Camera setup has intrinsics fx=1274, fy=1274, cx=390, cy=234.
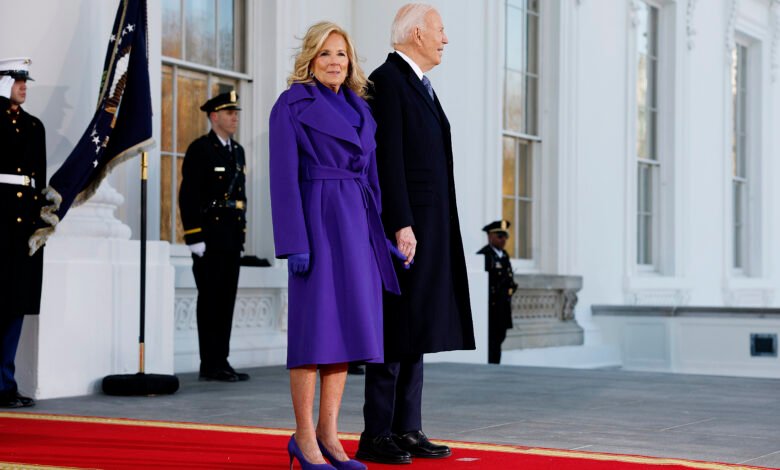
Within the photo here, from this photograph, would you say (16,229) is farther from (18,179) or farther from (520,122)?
(520,122)

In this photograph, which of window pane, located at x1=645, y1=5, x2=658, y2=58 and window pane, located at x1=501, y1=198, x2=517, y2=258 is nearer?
window pane, located at x1=501, y1=198, x2=517, y2=258

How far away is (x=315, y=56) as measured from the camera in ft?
13.8

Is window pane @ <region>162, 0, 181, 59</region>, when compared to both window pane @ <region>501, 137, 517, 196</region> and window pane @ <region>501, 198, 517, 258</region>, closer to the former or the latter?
window pane @ <region>501, 137, 517, 196</region>

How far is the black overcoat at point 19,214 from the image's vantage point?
20.7 ft

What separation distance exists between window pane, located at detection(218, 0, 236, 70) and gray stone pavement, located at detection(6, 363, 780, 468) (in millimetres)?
2328

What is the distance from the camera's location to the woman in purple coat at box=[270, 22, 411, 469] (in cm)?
403

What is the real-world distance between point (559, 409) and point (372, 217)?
2.63 m

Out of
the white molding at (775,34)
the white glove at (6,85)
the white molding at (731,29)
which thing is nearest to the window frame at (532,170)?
the white molding at (731,29)

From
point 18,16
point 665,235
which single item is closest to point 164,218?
point 18,16

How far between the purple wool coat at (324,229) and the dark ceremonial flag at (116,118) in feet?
9.55

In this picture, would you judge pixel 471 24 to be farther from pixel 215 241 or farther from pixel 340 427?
pixel 340 427

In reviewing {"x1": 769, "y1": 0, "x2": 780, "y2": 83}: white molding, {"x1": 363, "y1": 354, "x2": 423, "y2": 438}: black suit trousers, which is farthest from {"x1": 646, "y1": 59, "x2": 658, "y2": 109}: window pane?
{"x1": 363, "y1": 354, "x2": 423, "y2": 438}: black suit trousers

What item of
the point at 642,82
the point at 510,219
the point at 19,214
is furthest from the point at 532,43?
the point at 19,214

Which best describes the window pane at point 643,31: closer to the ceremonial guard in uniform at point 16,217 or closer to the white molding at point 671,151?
the white molding at point 671,151
